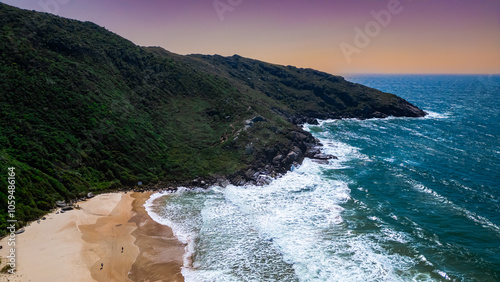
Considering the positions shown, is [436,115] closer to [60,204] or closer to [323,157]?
[323,157]

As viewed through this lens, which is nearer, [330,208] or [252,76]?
[330,208]

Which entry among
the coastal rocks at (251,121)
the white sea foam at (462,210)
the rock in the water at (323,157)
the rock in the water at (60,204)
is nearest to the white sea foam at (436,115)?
the rock in the water at (323,157)

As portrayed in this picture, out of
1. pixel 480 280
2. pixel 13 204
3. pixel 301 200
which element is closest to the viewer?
pixel 480 280

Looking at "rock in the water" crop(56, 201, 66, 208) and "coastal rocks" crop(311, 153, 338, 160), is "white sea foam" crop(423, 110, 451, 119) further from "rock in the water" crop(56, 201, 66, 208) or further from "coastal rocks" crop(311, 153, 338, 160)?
"rock in the water" crop(56, 201, 66, 208)

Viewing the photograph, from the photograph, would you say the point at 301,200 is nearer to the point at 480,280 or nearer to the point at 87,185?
the point at 480,280

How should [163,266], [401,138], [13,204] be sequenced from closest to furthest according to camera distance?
[163,266] < [13,204] < [401,138]

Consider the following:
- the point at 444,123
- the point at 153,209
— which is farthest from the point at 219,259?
the point at 444,123

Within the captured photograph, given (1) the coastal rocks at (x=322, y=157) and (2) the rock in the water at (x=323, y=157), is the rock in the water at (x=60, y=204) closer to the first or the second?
(1) the coastal rocks at (x=322, y=157)
